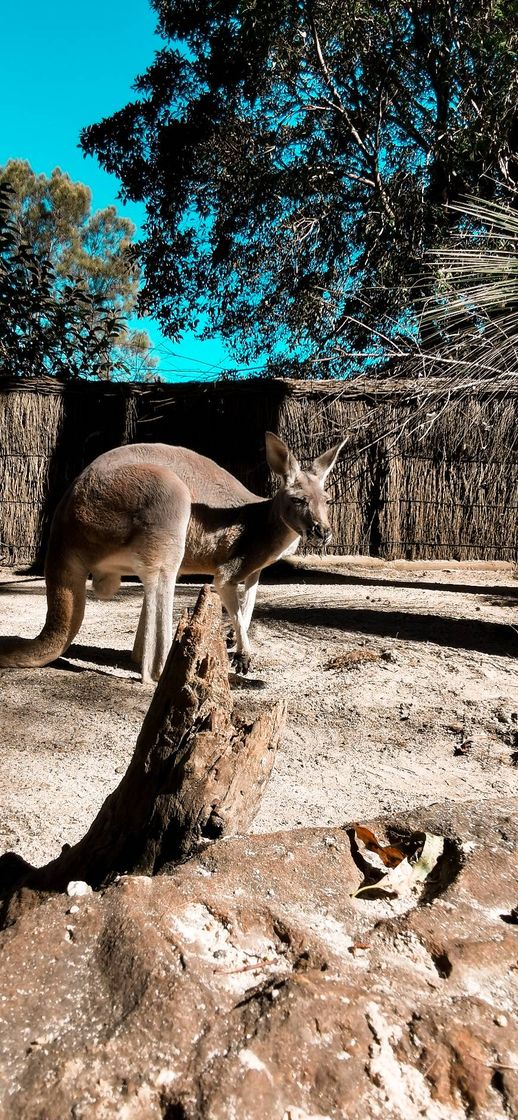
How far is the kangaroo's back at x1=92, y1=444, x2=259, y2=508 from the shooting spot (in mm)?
4664

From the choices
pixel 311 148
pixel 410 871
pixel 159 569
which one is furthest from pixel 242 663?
pixel 311 148

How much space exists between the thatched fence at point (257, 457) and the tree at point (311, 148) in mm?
724

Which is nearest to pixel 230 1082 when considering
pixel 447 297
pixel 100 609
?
pixel 447 297

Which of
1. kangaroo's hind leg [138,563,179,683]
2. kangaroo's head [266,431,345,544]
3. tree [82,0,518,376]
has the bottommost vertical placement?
kangaroo's hind leg [138,563,179,683]

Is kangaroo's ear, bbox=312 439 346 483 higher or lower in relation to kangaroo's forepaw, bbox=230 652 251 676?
higher

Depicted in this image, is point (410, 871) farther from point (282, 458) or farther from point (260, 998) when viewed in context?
point (282, 458)

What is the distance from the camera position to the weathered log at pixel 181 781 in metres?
1.68

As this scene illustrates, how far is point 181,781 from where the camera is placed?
1713 mm

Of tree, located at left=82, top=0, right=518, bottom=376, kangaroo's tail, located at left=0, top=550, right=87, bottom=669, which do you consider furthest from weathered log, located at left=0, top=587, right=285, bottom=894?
tree, located at left=82, top=0, right=518, bottom=376

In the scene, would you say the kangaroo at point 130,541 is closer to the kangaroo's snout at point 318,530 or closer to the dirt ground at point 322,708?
the kangaroo's snout at point 318,530

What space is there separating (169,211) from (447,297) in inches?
410

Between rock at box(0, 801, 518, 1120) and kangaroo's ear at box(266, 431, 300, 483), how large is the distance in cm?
375

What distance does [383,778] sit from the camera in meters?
3.28

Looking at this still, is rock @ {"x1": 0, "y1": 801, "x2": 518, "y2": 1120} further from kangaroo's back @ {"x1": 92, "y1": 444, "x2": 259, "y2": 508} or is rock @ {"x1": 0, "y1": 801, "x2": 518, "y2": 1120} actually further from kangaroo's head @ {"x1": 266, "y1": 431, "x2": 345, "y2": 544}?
kangaroo's head @ {"x1": 266, "y1": 431, "x2": 345, "y2": 544}
